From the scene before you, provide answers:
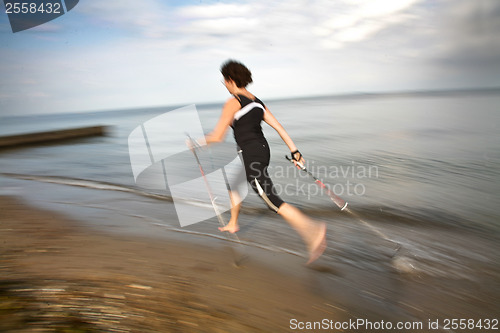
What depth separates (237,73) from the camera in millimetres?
3340

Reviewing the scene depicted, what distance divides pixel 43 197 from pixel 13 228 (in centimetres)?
208

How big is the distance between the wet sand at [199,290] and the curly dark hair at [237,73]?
1.84 m

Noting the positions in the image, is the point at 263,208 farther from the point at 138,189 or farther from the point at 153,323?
the point at 153,323

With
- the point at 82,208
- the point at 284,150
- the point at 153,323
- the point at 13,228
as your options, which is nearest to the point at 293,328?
the point at 153,323

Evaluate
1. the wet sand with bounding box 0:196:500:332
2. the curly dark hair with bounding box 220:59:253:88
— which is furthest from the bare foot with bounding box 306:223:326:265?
the curly dark hair with bounding box 220:59:253:88

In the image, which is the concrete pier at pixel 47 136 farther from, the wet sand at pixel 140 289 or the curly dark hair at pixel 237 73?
the curly dark hair at pixel 237 73

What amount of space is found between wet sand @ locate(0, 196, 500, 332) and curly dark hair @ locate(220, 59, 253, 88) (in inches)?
72.3

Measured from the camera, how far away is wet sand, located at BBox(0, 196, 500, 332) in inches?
103

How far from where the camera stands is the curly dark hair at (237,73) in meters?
3.34

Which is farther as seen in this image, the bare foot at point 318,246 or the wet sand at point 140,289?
the bare foot at point 318,246

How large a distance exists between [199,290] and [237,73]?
78.7 inches

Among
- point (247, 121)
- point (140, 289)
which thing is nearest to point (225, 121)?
point (247, 121)

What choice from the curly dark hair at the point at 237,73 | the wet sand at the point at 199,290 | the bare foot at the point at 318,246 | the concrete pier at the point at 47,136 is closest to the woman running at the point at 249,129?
the curly dark hair at the point at 237,73

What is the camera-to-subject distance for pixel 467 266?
385 centimetres
